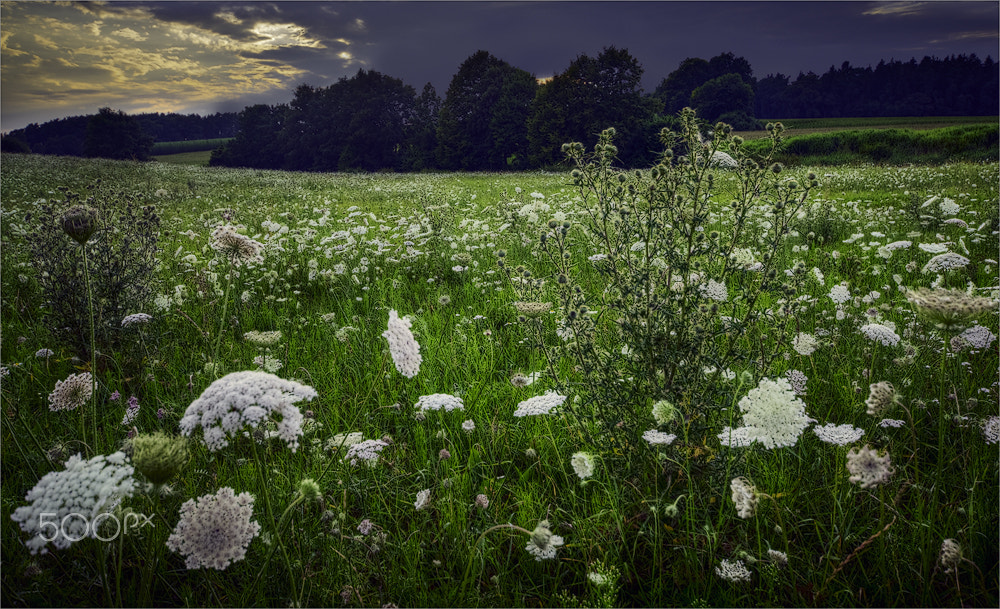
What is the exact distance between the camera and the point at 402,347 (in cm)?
172

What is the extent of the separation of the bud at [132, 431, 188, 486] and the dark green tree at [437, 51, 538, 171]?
43.3m

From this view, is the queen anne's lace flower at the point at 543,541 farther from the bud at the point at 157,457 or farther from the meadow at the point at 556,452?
the bud at the point at 157,457

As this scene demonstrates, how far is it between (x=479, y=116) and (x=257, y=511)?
163 feet

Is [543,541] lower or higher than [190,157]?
lower

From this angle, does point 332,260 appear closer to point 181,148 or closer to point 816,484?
point 816,484

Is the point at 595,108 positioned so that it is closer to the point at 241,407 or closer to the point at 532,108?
the point at 532,108

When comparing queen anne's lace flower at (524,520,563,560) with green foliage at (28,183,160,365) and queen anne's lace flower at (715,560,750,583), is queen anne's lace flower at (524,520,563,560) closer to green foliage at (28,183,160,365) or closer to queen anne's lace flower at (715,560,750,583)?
queen anne's lace flower at (715,560,750,583)

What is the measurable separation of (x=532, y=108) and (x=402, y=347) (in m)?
46.0

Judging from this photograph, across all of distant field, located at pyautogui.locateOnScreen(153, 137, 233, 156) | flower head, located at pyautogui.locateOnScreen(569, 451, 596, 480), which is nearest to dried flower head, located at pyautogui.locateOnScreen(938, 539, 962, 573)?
flower head, located at pyautogui.locateOnScreen(569, 451, 596, 480)

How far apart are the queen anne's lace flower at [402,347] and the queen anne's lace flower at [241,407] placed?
1.12ft

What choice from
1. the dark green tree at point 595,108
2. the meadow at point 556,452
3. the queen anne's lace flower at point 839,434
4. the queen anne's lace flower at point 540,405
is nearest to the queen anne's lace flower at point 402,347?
the meadow at point 556,452

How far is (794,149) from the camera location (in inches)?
1229

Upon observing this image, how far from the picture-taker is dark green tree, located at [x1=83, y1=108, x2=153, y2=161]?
57.4m

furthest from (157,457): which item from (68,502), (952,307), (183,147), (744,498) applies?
(183,147)
